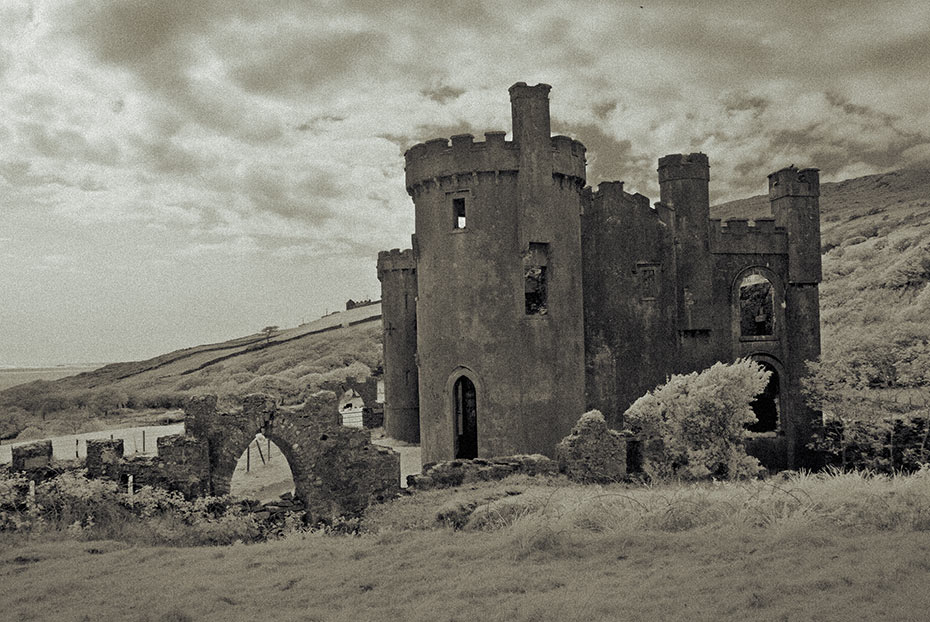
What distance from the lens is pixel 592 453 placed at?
16188 millimetres

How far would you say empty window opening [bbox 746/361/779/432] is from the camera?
24.1 m

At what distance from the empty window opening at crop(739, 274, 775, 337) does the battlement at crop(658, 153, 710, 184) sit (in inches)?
197

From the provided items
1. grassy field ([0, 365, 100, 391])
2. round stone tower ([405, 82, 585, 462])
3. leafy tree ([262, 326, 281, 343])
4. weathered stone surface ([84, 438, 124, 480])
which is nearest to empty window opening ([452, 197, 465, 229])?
round stone tower ([405, 82, 585, 462])

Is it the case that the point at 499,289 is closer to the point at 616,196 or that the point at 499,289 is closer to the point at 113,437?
the point at 616,196

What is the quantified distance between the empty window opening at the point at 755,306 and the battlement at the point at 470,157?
9.98 metres

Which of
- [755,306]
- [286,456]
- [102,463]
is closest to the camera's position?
[102,463]

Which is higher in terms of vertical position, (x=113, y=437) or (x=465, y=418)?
(x=465, y=418)

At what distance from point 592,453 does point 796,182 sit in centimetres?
1378

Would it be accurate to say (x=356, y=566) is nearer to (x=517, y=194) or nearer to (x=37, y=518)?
(x=37, y=518)

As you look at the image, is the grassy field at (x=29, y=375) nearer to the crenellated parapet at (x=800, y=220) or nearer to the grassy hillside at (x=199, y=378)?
the grassy hillside at (x=199, y=378)

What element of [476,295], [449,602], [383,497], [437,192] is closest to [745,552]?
[449,602]

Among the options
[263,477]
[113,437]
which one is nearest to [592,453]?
[263,477]

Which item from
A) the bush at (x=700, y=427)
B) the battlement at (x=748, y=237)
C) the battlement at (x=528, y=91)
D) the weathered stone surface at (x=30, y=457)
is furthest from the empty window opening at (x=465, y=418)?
the weathered stone surface at (x=30, y=457)

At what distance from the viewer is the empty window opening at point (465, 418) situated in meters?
19.9
